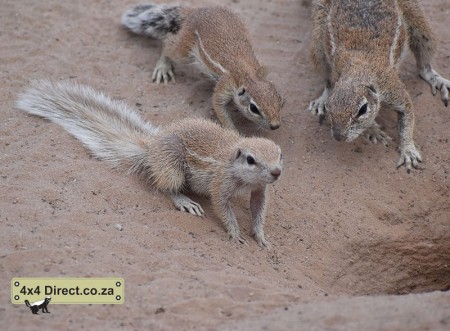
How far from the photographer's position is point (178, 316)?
453 cm

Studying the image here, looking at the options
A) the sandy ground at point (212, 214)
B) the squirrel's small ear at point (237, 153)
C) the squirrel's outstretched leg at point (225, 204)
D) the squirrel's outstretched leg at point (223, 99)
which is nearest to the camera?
the sandy ground at point (212, 214)

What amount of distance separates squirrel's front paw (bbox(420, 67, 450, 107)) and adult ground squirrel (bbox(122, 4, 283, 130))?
1770 millimetres

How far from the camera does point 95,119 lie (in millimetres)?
6598

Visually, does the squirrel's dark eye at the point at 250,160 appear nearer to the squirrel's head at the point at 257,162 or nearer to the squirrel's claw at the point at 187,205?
the squirrel's head at the point at 257,162

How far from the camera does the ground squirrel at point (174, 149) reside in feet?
18.9

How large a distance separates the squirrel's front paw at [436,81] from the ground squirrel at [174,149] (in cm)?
246

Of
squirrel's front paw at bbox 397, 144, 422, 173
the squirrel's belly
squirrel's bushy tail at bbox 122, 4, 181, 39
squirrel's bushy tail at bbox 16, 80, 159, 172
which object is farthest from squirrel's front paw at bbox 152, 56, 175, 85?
squirrel's front paw at bbox 397, 144, 422, 173

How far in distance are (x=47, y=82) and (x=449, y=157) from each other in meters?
3.93

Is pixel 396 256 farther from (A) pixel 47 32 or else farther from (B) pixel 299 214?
(A) pixel 47 32

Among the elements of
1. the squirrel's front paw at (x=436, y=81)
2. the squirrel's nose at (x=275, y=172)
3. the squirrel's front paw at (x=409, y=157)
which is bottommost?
the squirrel's front paw at (x=409, y=157)

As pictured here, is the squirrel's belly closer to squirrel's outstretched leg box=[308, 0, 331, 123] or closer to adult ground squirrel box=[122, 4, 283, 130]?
adult ground squirrel box=[122, 4, 283, 130]

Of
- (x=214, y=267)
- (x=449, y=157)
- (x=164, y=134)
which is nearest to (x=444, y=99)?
(x=449, y=157)

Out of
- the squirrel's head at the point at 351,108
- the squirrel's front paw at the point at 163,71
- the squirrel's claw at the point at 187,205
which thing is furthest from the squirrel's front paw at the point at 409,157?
the squirrel's front paw at the point at 163,71

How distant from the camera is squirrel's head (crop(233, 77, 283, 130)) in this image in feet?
22.5
